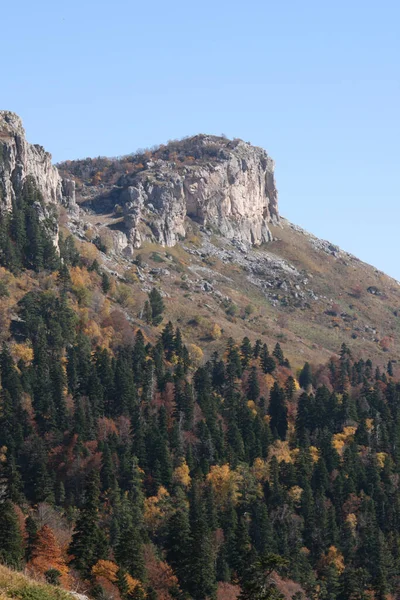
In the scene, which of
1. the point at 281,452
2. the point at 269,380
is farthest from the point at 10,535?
the point at 269,380

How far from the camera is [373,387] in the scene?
18650cm

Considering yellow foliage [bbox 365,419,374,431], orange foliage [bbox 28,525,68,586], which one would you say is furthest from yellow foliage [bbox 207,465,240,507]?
orange foliage [bbox 28,525,68,586]

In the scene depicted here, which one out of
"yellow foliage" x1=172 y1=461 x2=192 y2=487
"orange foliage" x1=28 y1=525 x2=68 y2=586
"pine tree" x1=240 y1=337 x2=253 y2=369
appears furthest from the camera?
"pine tree" x1=240 y1=337 x2=253 y2=369

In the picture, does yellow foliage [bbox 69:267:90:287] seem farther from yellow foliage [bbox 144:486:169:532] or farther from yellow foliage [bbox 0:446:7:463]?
yellow foliage [bbox 144:486:169:532]

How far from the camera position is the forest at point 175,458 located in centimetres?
10619

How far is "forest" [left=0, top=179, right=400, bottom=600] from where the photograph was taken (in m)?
106

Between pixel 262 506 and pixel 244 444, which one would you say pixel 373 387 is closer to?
pixel 244 444

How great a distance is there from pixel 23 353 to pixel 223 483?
45.8 m

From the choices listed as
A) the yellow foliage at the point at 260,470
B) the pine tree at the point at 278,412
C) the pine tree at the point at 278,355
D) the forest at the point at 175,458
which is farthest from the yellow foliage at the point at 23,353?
the pine tree at the point at 278,355

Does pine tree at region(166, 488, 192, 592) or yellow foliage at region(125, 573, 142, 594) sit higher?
pine tree at region(166, 488, 192, 592)

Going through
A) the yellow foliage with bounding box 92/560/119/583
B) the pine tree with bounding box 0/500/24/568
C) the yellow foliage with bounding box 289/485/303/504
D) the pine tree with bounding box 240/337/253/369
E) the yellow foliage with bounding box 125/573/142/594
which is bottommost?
the yellow foliage with bounding box 125/573/142/594

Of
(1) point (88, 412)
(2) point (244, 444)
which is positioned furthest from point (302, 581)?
(1) point (88, 412)

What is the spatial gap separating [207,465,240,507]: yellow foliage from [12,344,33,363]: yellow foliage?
40.6 meters

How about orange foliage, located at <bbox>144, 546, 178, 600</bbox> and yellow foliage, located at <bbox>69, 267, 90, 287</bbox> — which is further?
yellow foliage, located at <bbox>69, 267, 90, 287</bbox>
